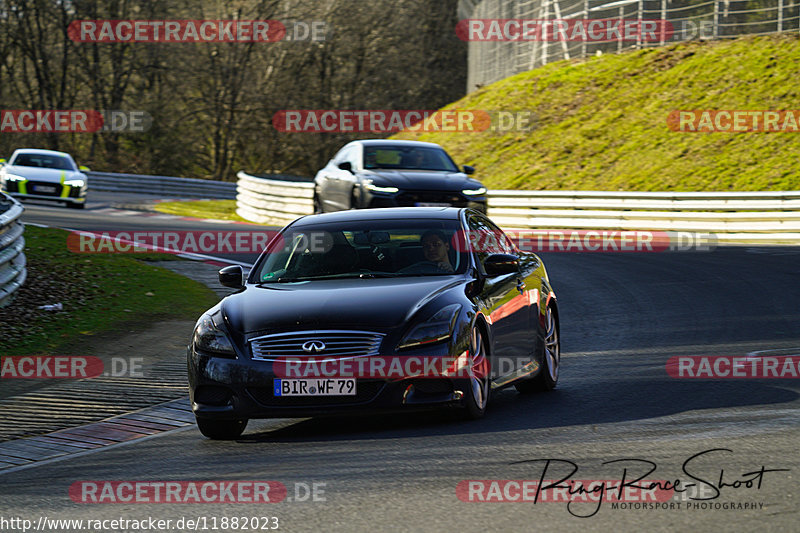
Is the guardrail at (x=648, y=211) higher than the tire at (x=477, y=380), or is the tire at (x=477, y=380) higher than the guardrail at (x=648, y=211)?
the tire at (x=477, y=380)

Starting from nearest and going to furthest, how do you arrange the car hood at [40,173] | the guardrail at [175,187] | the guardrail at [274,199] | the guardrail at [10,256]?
the guardrail at [10,256], the guardrail at [274,199], the car hood at [40,173], the guardrail at [175,187]

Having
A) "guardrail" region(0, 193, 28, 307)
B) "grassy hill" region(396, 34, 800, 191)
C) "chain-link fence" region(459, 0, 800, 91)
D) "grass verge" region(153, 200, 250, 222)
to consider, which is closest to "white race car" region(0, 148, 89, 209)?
"grass verge" region(153, 200, 250, 222)

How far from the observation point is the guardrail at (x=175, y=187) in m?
42.1

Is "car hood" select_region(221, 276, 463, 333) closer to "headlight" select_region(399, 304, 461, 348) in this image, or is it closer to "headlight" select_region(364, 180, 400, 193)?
"headlight" select_region(399, 304, 461, 348)

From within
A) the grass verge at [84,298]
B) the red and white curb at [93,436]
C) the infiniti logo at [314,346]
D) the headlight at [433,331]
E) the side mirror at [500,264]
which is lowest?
the grass verge at [84,298]

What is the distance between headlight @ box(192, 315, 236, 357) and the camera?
25.5 ft

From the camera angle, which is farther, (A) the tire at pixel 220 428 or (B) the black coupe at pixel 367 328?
(A) the tire at pixel 220 428

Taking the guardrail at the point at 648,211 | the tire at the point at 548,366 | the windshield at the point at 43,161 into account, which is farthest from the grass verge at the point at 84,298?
the windshield at the point at 43,161

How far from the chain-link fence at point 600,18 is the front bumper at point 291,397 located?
30.1 metres

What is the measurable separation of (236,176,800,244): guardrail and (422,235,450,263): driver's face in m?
16.1

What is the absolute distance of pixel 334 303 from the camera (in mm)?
7848

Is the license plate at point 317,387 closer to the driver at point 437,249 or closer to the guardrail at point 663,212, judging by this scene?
the driver at point 437,249

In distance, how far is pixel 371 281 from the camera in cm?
845

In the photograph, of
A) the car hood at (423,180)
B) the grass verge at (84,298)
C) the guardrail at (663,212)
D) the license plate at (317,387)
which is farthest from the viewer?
the guardrail at (663,212)
